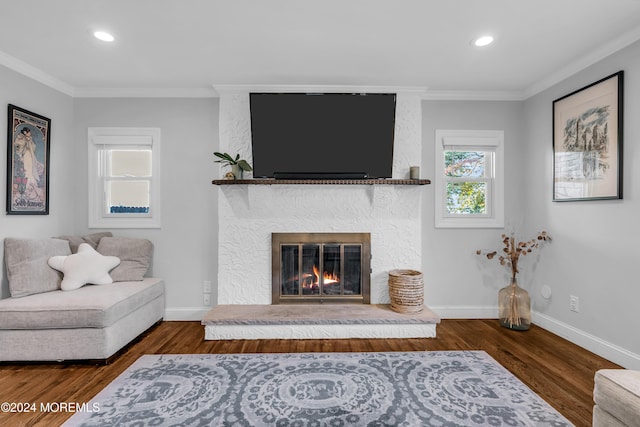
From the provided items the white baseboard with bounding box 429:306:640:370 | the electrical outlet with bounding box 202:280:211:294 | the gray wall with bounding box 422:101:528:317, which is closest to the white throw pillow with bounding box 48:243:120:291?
the electrical outlet with bounding box 202:280:211:294

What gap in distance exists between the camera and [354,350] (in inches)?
105

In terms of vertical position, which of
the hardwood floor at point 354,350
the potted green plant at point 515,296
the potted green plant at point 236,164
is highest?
the potted green plant at point 236,164

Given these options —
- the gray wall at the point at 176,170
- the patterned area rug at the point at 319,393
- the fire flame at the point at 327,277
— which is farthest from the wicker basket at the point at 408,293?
the gray wall at the point at 176,170

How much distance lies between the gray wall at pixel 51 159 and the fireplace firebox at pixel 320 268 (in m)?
2.17

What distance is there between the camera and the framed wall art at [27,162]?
274 centimetres

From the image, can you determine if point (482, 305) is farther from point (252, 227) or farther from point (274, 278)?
point (252, 227)

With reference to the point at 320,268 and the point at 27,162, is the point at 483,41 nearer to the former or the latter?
the point at 320,268

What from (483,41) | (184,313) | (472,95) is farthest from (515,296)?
(184,313)

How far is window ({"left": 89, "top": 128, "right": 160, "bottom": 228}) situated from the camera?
134 inches

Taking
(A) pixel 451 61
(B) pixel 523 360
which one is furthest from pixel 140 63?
(B) pixel 523 360

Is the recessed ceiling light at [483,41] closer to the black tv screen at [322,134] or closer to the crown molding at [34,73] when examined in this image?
the black tv screen at [322,134]

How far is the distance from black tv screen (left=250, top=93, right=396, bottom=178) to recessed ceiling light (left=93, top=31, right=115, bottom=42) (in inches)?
45.4

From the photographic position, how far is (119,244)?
3.21 m

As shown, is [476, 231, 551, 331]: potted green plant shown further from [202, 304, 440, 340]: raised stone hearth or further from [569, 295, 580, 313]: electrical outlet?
[202, 304, 440, 340]: raised stone hearth
